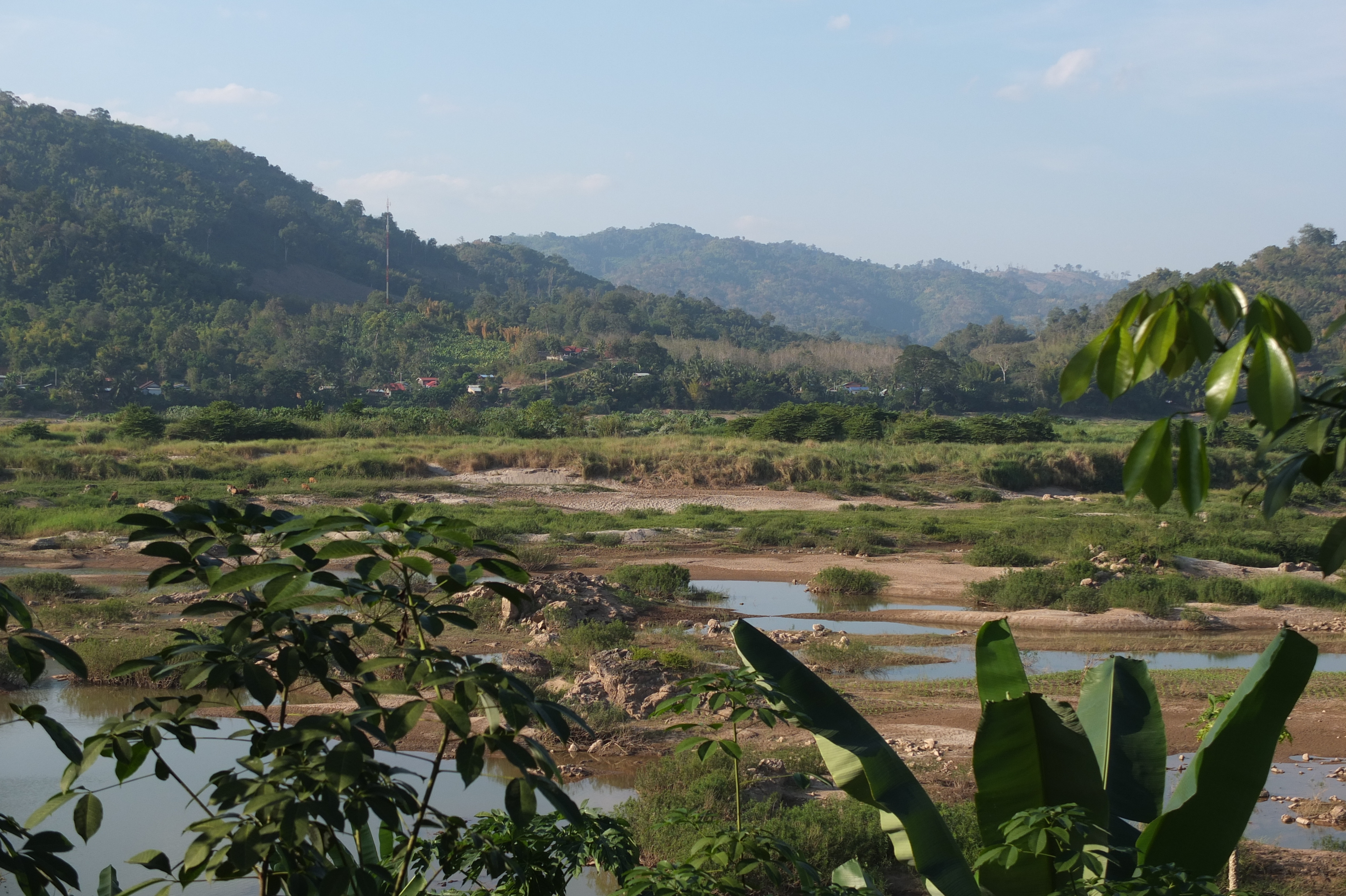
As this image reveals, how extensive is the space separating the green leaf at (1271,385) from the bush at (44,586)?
16.7 meters

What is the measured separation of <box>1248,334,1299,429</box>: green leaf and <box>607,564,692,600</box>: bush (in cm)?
1509

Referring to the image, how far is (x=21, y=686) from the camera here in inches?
395

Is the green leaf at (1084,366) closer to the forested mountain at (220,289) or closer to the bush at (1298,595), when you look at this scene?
the bush at (1298,595)

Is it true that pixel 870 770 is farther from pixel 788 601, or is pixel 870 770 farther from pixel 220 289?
pixel 220 289

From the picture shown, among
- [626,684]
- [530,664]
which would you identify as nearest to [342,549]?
[626,684]

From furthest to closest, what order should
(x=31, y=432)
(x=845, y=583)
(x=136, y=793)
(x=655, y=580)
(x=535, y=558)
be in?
(x=31, y=432) → (x=535, y=558) → (x=845, y=583) → (x=655, y=580) → (x=136, y=793)

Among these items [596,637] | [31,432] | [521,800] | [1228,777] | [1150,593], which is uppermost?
[521,800]

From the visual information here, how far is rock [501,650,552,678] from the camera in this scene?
11.0 meters

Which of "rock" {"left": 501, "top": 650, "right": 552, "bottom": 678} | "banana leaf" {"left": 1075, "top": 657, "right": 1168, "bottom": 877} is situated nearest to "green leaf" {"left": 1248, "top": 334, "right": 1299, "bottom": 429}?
"banana leaf" {"left": 1075, "top": 657, "right": 1168, "bottom": 877}

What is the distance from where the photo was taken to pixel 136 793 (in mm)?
7766

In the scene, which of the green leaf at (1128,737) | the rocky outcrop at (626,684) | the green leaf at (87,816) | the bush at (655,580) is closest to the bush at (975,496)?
the bush at (655,580)

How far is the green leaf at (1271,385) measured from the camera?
4.41 ft

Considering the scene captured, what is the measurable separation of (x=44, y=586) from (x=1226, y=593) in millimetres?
18469

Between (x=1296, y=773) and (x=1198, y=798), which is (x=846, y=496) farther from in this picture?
(x=1198, y=798)
